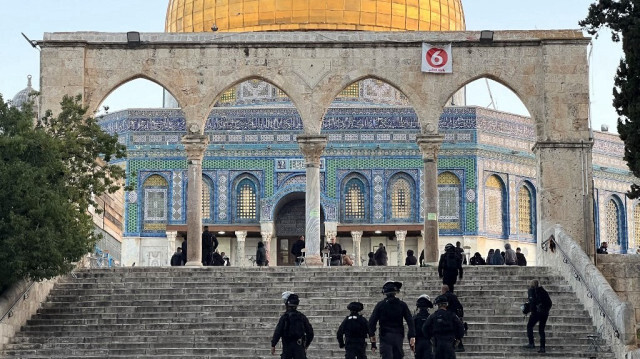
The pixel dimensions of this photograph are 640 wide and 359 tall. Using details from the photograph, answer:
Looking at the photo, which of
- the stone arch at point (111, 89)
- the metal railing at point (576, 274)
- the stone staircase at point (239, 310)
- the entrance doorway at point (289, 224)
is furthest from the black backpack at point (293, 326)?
the entrance doorway at point (289, 224)

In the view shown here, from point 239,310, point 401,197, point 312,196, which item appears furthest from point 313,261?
point 401,197

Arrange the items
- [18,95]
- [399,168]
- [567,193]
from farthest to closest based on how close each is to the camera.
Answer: [18,95], [399,168], [567,193]

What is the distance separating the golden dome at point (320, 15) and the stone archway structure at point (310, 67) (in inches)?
427

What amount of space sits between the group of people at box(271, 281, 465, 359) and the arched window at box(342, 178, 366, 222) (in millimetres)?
23019

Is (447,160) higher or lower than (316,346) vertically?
higher

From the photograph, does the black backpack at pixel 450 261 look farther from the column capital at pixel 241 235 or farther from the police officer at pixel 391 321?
the column capital at pixel 241 235

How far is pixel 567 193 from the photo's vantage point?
88.5 feet

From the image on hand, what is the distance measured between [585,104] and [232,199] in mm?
15084

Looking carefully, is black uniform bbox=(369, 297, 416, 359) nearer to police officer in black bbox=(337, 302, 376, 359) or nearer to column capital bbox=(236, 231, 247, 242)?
police officer in black bbox=(337, 302, 376, 359)

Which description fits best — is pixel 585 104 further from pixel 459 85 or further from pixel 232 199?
pixel 232 199

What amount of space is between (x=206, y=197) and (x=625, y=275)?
17.6 m

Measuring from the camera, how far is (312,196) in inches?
1086

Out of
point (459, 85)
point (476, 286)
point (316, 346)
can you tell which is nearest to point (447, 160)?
point (459, 85)

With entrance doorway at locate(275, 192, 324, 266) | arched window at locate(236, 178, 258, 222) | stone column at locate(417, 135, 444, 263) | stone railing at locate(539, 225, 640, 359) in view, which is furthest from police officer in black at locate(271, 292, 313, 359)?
arched window at locate(236, 178, 258, 222)
